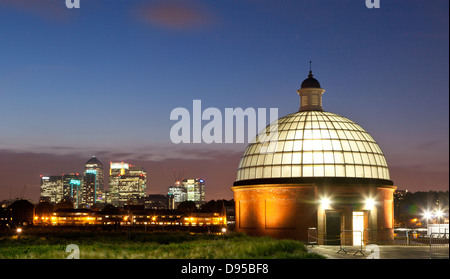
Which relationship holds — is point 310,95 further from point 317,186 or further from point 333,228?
point 333,228

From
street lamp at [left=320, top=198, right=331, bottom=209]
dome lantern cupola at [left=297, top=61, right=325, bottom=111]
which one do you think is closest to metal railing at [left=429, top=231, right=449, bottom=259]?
street lamp at [left=320, top=198, right=331, bottom=209]

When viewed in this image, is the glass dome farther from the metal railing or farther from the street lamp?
the metal railing

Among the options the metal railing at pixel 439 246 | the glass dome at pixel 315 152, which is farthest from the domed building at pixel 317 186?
the metal railing at pixel 439 246

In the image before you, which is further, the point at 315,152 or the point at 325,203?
the point at 315,152

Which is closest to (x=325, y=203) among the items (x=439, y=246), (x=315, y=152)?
(x=315, y=152)

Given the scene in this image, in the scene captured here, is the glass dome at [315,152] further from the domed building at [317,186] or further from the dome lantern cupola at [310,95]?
the dome lantern cupola at [310,95]

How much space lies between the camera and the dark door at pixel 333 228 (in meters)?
45.7

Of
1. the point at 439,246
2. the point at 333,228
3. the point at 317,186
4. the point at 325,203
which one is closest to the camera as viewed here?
the point at 439,246

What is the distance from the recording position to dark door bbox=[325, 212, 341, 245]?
45.7 metres

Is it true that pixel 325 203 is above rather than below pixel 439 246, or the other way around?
above

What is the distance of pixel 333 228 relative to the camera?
151 ft

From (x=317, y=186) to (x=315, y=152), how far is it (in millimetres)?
3107
